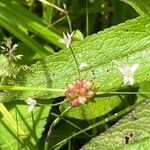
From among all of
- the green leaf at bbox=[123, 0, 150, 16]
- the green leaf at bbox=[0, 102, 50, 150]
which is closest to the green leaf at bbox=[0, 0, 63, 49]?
the green leaf at bbox=[0, 102, 50, 150]

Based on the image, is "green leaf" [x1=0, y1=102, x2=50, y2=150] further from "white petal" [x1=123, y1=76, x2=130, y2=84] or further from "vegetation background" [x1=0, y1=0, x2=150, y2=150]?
"white petal" [x1=123, y1=76, x2=130, y2=84]

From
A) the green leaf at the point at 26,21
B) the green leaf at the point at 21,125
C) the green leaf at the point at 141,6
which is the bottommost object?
the green leaf at the point at 21,125

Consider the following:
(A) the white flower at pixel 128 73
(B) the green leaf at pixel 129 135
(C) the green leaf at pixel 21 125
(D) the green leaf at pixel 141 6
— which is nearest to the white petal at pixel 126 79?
(A) the white flower at pixel 128 73

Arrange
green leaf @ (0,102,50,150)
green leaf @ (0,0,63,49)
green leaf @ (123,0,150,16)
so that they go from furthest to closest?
green leaf @ (0,0,63,49) → green leaf @ (0,102,50,150) → green leaf @ (123,0,150,16)

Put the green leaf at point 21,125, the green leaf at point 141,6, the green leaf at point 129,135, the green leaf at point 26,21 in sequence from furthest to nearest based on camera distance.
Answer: the green leaf at point 26,21 < the green leaf at point 21,125 < the green leaf at point 141,6 < the green leaf at point 129,135

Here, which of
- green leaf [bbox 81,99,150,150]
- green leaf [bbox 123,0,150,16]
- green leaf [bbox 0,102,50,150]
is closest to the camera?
green leaf [bbox 81,99,150,150]

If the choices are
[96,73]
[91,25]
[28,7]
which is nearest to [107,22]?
[91,25]

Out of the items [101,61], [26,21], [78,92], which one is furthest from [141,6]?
[26,21]

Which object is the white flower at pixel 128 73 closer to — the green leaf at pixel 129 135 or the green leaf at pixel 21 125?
the green leaf at pixel 129 135
